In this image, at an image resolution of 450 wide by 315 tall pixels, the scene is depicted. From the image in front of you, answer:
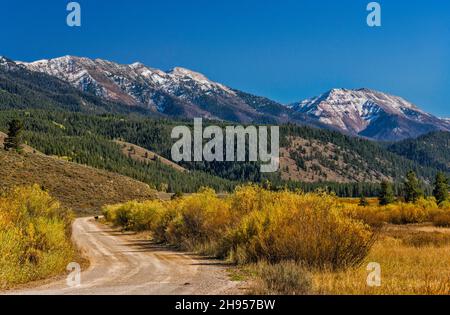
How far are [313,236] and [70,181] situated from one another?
86669 millimetres

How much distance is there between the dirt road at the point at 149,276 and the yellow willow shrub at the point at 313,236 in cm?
219

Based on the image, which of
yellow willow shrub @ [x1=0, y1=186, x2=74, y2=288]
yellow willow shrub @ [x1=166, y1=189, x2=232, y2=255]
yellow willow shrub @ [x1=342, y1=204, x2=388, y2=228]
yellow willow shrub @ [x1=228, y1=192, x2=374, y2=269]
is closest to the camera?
yellow willow shrub @ [x1=0, y1=186, x2=74, y2=288]

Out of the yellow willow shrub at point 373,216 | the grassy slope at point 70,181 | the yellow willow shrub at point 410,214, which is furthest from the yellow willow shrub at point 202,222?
the grassy slope at point 70,181

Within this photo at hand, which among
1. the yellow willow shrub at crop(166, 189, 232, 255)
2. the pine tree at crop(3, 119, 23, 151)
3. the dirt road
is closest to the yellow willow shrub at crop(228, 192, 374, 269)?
the dirt road

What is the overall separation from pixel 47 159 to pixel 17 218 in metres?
Result: 88.5

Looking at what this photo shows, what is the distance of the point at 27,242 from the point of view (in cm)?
1903

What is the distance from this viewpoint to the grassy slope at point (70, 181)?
8888cm

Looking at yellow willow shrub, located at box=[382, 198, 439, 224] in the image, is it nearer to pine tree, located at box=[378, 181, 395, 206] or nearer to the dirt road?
pine tree, located at box=[378, 181, 395, 206]

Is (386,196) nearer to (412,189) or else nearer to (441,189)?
(412,189)

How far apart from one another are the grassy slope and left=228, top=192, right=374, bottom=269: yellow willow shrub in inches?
2717

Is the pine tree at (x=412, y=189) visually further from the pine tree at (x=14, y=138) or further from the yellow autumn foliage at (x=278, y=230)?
the pine tree at (x=14, y=138)

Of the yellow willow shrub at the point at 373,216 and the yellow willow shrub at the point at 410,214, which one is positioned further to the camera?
the yellow willow shrub at the point at 410,214

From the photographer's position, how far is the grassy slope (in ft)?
292
